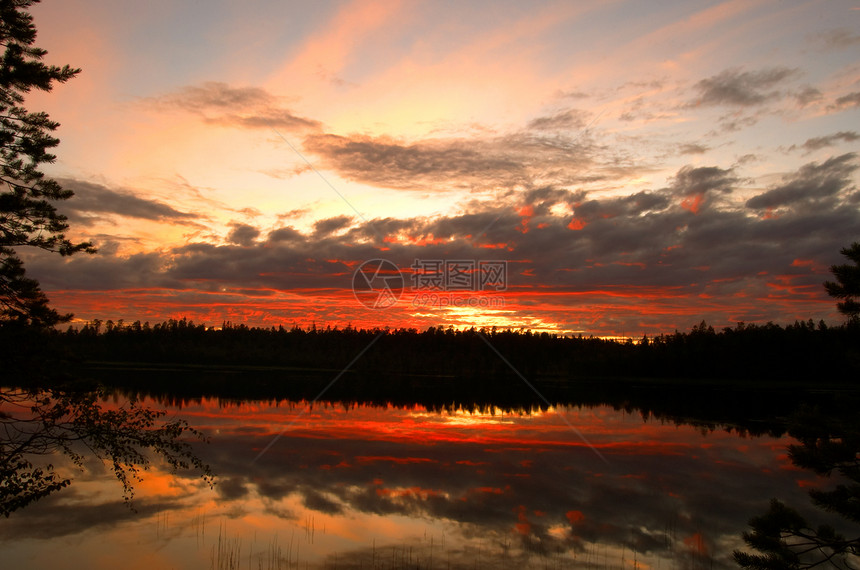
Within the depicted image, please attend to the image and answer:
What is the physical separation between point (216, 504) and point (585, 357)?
418ft

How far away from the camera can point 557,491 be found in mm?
19656

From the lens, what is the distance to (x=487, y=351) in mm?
145125

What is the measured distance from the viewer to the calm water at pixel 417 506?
1323cm

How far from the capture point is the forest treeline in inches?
4186

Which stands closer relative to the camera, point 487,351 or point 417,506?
point 417,506

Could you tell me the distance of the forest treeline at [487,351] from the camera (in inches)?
4186

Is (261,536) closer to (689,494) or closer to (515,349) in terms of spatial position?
(689,494)

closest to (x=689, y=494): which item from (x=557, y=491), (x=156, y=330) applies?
(x=557, y=491)

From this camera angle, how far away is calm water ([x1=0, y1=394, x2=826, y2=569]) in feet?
43.4

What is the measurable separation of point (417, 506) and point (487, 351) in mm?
129189

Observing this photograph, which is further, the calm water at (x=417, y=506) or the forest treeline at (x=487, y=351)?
the forest treeline at (x=487, y=351)

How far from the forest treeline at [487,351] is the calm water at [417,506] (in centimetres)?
8509

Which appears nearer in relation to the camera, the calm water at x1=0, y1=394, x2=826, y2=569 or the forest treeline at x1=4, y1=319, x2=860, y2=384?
the calm water at x1=0, y1=394, x2=826, y2=569

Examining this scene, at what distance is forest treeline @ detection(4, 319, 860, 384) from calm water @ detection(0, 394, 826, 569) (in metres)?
85.1
